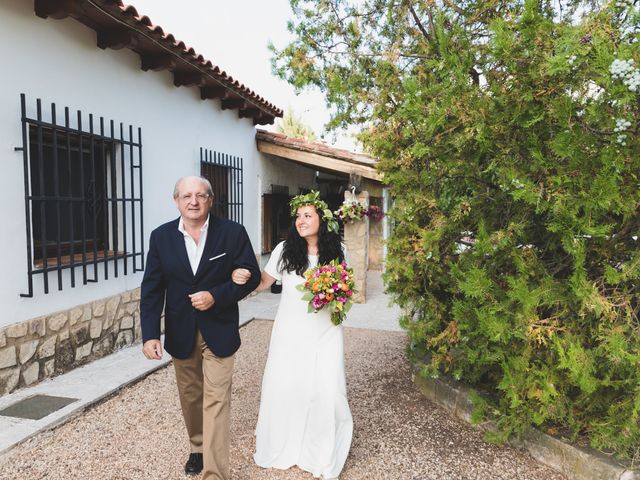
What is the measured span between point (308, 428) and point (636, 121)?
2565mm

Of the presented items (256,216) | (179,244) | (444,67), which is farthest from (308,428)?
(256,216)

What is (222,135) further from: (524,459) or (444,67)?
(524,459)

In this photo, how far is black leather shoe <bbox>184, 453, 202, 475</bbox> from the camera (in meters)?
3.03

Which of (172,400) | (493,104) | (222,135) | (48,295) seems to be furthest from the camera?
(222,135)

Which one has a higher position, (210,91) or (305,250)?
(210,91)

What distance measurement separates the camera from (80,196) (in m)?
4.99

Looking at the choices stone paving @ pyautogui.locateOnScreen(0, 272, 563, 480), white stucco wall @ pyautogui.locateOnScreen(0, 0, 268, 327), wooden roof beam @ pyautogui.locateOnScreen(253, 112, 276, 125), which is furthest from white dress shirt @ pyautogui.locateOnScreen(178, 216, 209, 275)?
wooden roof beam @ pyautogui.locateOnScreen(253, 112, 276, 125)

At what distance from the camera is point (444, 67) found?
309 centimetres

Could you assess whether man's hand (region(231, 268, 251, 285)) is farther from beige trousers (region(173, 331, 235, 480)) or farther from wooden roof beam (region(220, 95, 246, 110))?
wooden roof beam (region(220, 95, 246, 110))

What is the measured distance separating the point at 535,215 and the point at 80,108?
4398 millimetres

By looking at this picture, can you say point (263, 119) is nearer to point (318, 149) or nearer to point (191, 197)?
point (318, 149)

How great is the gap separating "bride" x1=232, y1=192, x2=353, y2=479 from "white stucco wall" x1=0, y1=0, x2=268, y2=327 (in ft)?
8.10

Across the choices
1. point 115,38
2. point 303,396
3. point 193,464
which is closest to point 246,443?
point 193,464

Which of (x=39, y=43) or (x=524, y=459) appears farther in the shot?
(x=39, y=43)
